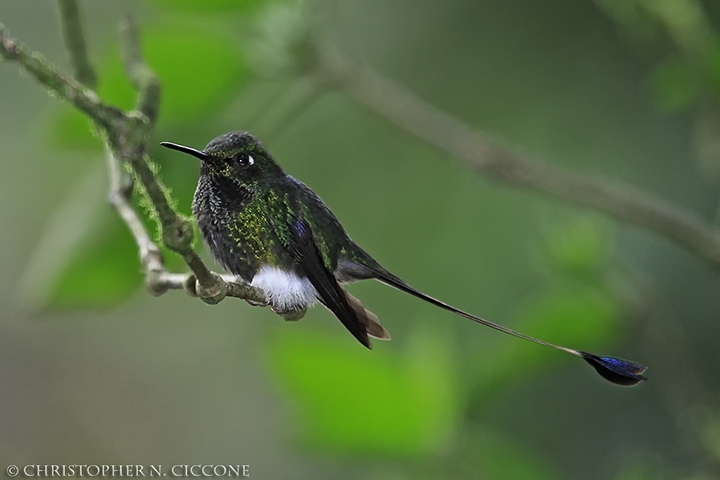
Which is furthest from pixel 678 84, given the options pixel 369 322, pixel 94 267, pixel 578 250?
pixel 94 267

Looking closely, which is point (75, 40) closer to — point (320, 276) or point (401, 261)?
point (320, 276)

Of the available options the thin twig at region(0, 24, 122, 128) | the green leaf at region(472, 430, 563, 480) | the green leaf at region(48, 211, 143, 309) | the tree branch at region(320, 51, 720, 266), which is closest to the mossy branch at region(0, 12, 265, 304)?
the thin twig at region(0, 24, 122, 128)

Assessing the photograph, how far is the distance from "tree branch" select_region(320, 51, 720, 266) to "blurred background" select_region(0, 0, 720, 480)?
0.07 meters

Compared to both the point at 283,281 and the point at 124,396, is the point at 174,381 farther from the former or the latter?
the point at 283,281

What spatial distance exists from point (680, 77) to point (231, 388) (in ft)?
9.31

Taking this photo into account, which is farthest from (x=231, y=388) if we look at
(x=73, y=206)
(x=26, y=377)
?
(x=73, y=206)

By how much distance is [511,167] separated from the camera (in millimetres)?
1470

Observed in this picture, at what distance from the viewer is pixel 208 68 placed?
4.92ft

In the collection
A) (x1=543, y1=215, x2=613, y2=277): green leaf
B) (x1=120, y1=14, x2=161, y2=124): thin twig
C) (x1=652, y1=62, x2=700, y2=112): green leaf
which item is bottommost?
(x1=120, y1=14, x2=161, y2=124): thin twig

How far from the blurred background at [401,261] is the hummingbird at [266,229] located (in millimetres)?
225

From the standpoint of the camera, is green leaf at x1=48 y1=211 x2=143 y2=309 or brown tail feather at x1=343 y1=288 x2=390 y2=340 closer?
brown tail feather at x1=343 y1=288 x2=390 y2=340

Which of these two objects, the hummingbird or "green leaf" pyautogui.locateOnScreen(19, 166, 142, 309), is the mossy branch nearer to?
the hummingbird

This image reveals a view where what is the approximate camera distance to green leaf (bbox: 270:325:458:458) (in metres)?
1.33

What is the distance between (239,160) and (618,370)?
1.57 ft
